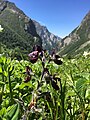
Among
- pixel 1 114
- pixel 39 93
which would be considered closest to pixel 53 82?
pixel 39 93

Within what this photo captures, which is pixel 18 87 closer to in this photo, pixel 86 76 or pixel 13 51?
pixel 86 76

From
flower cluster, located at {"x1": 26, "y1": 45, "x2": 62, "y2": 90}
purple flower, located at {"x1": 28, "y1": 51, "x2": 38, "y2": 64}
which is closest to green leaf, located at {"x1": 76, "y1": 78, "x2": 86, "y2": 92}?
flower cluster, located at {"x1": 26, "y1": 45, "x2": 62, "y2": 90}

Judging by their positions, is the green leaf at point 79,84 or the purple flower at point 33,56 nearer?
the purple flower at point 33,56

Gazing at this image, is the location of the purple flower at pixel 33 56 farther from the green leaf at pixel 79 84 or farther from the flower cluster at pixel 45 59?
the green leaf at pixel 79 84

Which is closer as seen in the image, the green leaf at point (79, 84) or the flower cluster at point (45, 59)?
the flower cluster at point (45, 59)

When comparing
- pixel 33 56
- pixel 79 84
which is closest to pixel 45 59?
pixel 33 56

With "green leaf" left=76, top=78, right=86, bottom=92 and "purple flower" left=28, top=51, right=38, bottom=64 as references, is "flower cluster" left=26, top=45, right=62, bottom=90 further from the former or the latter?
"green leaf" left=76, top=78, right=86, bottom=92

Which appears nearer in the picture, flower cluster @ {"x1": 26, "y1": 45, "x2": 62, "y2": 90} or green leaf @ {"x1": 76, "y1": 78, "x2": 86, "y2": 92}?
flower cluster @ {"x1": 26, "y1": 45, "x2": 62, "y2": 90}

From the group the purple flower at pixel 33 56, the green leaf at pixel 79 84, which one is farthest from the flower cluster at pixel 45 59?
the green leaf at pixel 79 84

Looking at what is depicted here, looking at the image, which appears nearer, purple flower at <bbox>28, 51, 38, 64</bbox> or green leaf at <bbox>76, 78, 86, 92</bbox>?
purple flower at <bbox>28, 51, 38, 64</bbox>

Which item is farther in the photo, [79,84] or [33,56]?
[79,84]

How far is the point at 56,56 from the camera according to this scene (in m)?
1.63

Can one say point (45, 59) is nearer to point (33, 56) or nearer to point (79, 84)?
point (33, 56)

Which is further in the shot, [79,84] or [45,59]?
[79,84]
